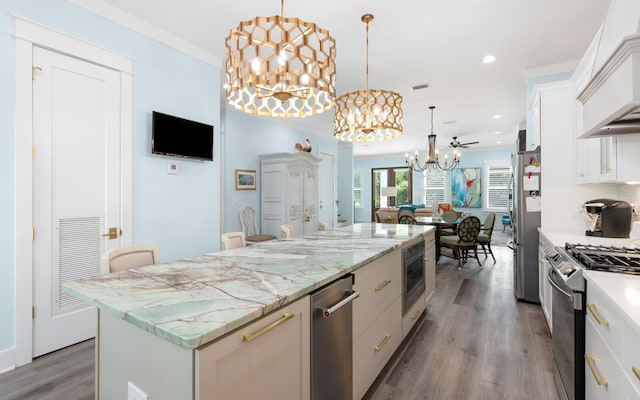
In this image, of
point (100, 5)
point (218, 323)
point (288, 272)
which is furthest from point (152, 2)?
point (218, 323)

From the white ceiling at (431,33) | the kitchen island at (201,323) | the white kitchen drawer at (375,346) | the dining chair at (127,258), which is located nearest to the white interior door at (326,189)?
the white ceiling at (431,33)

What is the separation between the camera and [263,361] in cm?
100

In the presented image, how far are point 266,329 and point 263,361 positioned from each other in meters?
0.11

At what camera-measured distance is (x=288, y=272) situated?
4.72 feet

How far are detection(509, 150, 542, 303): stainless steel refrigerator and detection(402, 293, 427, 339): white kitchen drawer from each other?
1372 mm

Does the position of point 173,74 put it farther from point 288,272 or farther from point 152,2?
point 288,272

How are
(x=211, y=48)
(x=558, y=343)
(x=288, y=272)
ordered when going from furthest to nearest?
(x=211, y=48) < (x=558, y=343) < (x=288, y=272)

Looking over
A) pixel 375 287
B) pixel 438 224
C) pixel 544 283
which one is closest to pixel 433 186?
pixel 438 224

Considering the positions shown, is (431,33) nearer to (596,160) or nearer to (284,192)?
(596,160)

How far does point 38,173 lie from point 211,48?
2039mm

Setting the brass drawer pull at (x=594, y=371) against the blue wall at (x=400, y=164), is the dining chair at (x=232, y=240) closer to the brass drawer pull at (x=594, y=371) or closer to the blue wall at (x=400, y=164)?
the brass drawer pull at (x=594, y=371)

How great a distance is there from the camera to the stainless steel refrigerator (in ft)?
10.5

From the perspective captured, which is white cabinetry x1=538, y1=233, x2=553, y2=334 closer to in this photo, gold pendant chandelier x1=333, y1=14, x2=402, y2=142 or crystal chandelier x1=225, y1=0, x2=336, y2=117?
gold pendant chandelier x1=333, y1=14, x2=402, y2=142

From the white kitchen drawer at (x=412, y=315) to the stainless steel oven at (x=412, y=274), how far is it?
0.17 ft
